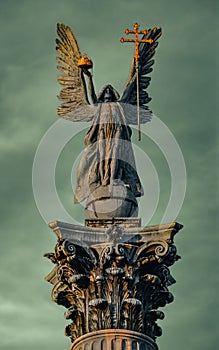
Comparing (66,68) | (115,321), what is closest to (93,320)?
(115,321)

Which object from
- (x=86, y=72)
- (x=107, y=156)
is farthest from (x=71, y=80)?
(x=107, y=156)

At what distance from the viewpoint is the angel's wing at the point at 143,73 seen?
191 feet

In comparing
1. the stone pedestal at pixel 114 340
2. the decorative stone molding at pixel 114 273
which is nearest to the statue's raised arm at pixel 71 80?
the decorative stone molding at pixel 114 273

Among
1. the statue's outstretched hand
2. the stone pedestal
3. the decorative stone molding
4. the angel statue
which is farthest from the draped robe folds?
the stone pedestal

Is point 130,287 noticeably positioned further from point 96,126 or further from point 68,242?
point 96,126

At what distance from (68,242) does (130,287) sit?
2.61 metres

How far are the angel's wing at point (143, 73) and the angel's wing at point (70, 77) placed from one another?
1.64 metres

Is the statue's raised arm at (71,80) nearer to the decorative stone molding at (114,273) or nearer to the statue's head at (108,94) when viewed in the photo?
the statue's head at (108,94)

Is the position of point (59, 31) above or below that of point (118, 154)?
above

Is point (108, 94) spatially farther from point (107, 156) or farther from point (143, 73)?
point (107, 156)

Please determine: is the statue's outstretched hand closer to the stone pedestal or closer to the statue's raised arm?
the statue's raised arm

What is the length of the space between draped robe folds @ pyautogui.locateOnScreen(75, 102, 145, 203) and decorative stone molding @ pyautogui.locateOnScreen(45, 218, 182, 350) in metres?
3.25

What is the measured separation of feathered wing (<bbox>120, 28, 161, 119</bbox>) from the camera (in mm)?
58312

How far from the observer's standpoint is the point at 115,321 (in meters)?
52.3
